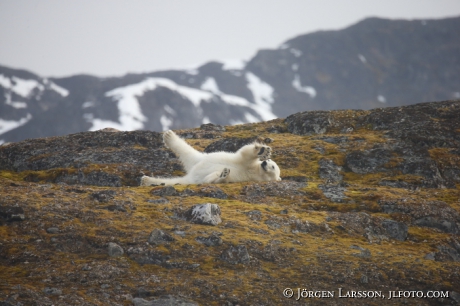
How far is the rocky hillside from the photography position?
839 centimetres

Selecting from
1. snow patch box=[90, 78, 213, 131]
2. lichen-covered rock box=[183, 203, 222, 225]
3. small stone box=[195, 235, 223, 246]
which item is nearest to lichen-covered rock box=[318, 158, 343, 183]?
lichen-covered rock box=[183, 203, 222, 225]

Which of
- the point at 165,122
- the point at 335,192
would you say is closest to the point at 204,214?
the point at 335,192

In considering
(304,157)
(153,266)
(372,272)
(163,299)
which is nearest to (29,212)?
(153,266)

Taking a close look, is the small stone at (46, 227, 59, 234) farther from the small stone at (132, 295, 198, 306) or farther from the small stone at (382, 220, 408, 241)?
the small stone at (382, 220, 408, 241)

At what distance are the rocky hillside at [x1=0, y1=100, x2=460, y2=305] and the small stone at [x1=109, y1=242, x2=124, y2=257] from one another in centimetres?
2

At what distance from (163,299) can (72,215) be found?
3.72 meters

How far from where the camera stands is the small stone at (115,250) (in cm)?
917

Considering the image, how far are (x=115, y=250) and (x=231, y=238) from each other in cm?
265

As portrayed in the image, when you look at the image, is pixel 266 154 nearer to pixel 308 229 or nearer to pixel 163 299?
pixel 308 229

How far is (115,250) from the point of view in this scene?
30.2ft

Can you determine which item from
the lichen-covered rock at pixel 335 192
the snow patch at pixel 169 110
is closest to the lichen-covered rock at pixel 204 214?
the lichen-covered rock at pixel 335 192

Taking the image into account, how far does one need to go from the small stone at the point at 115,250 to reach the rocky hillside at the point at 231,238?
0.02 m

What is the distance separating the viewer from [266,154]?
1455 centimetres

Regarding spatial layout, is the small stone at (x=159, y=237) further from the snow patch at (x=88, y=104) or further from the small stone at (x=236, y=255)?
the snow patch at (x=88, y=104)
